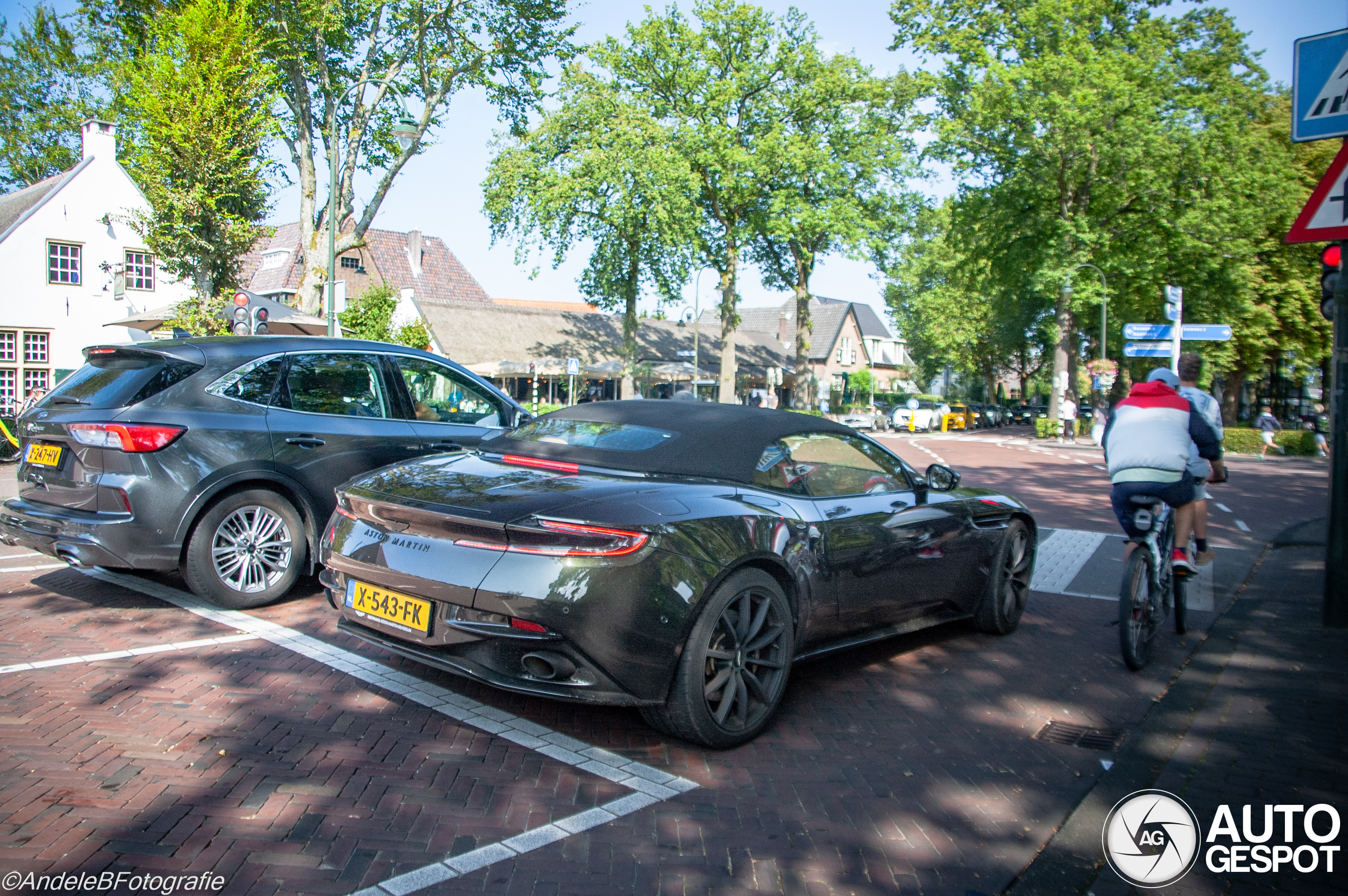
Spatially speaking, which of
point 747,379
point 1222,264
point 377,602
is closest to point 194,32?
point 377,602

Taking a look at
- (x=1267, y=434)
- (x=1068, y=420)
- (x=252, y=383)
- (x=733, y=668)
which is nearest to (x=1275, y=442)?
(x=1267, y=434)

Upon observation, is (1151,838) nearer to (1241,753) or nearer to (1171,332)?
(1241,753)

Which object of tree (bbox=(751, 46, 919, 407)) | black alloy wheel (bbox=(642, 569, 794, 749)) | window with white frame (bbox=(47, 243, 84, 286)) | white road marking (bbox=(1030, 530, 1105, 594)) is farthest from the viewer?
tree (bbox=(751, 46, 919, 407))

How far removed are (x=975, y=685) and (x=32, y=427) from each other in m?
5.57

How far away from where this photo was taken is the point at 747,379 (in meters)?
66.2

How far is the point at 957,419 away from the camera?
4972 cm

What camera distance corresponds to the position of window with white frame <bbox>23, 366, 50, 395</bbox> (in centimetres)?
3034

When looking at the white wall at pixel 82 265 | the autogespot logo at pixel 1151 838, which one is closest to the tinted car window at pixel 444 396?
the autogespot logo at pixel 1151 838

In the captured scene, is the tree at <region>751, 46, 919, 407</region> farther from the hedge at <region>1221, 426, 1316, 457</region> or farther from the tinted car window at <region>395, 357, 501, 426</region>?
the tinted car window at <region>395, 357, 501, 426</region>

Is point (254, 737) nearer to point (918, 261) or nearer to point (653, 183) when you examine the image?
point (653, 183)

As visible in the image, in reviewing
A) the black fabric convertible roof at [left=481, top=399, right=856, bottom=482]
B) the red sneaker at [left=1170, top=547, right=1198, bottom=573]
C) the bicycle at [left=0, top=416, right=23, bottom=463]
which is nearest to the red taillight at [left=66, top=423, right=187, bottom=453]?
the black fabric convertible roof at [left=481, top=399, right=856, bottom=482]

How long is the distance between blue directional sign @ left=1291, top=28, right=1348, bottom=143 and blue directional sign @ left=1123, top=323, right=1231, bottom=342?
20.3 m

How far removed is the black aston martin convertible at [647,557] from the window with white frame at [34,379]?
32.4m

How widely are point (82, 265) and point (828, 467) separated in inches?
1362
